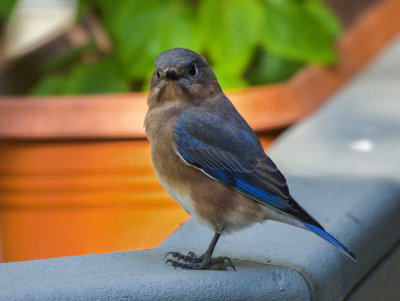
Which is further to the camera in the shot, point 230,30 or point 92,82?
point 92,82

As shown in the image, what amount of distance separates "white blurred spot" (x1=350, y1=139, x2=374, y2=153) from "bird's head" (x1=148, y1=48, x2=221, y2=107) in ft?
2.78

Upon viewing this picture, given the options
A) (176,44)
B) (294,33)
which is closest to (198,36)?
(176,44)

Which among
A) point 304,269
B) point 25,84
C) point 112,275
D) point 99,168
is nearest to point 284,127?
point 99,168

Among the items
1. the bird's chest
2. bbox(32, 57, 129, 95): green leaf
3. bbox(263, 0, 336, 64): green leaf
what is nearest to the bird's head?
the bird's chest

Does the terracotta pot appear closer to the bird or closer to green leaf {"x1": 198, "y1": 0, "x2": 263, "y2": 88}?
green leaf {"x1": 198, "y1": 0, "x2": 263, "y2": 88}

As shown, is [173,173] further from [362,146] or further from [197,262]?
[362,146]

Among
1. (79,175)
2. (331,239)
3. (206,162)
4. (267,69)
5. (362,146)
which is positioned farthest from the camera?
(267,69)

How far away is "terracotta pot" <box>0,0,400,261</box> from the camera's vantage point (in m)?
3.08

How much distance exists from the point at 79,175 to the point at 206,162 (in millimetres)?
1308

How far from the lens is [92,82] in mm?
3473

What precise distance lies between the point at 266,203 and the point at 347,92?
166cm

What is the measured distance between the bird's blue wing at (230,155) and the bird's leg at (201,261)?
0.46ft

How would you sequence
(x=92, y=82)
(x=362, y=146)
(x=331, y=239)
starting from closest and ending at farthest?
(x=331, y=239), (x=362, y=146), (x=92, y=82)

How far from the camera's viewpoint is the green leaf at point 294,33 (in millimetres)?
3285
